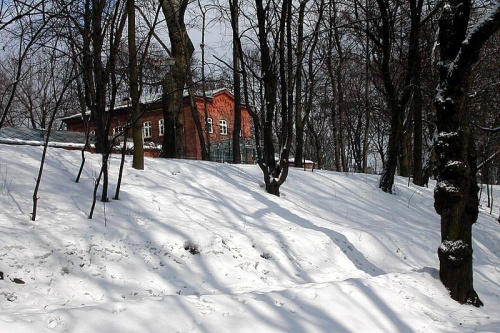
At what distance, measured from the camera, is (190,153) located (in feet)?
111

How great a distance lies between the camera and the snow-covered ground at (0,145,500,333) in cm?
358

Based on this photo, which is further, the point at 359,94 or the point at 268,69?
the point at 359,94

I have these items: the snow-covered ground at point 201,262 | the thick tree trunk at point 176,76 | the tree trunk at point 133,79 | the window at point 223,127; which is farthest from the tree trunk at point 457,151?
the window at point 223,127

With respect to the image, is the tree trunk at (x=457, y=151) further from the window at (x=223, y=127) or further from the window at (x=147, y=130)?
the window at (x=223, y=127)

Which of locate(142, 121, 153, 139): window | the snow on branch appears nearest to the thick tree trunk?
the snow on branch

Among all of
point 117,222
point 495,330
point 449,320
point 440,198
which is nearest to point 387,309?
point 449,320

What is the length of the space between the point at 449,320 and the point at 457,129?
7.22 feet

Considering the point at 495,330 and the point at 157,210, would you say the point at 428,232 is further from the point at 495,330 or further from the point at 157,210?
the point at 157,210

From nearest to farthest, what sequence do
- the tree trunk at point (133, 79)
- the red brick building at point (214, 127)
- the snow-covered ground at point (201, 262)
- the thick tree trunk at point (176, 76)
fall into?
the snow-covered ground at point (201, 262) < the tree trunk at point (133, 79) < the thick tree trunk at point (176, 76) < the red brick building at point (214, 127)

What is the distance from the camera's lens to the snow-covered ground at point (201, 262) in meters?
3.58

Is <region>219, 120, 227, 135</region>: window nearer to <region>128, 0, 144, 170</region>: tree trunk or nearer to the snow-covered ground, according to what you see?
the snow-covered ground

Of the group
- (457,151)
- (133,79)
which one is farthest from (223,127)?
(457,151)

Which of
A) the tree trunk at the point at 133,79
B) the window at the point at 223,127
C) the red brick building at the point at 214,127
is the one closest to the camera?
the tree trunk at the point at 133,79

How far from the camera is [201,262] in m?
5.25
